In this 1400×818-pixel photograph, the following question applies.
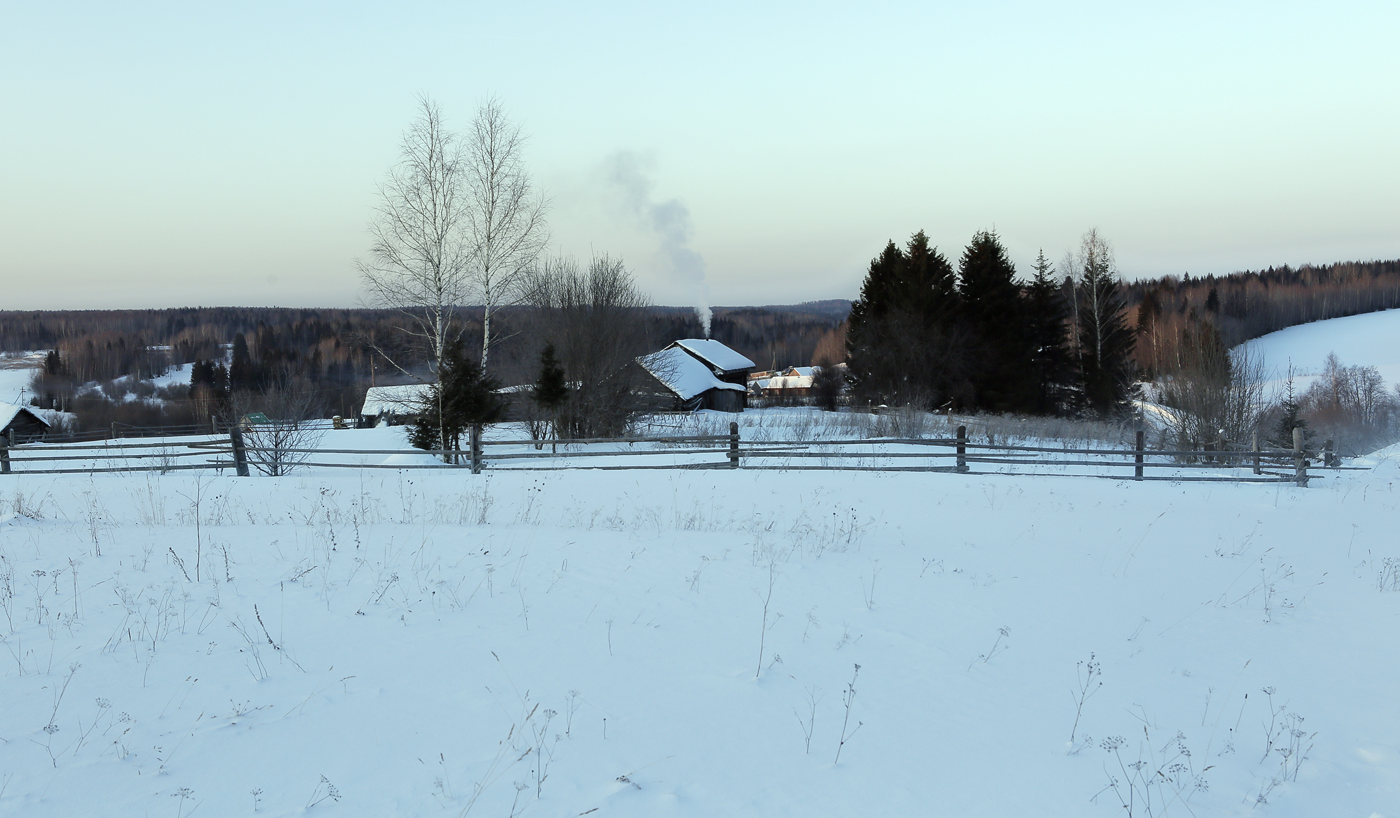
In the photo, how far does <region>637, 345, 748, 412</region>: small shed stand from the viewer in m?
45.2

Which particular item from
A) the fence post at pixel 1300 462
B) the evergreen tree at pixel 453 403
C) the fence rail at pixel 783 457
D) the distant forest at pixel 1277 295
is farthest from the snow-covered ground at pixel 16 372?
the distant forest at pixel 1277 295

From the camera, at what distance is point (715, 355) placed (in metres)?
53.8

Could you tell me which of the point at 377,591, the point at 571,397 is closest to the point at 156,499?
the point at 377,591

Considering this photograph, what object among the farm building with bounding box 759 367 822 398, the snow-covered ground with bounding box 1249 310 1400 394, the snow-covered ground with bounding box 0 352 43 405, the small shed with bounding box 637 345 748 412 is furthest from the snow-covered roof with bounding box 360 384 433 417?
the snow-covered ground with bounding box 0 352 43 405

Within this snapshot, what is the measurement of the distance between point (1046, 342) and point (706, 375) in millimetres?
20693

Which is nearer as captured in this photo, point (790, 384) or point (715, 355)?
point (715, 355)

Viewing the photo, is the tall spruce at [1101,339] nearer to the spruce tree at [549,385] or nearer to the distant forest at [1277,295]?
the spruce tree at [549,385]

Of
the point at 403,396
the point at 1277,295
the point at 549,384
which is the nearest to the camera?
the point at 549,384

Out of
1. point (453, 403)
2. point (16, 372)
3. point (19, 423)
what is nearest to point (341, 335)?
point (19, 423)

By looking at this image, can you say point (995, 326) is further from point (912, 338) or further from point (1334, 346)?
point (1334, 346)

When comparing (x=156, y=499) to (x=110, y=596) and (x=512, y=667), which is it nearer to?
(x=110, y=596)

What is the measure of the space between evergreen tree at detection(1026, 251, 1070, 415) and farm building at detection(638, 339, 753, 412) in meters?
18.2

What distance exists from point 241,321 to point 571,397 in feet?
463

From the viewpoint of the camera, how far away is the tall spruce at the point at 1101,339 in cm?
3853
